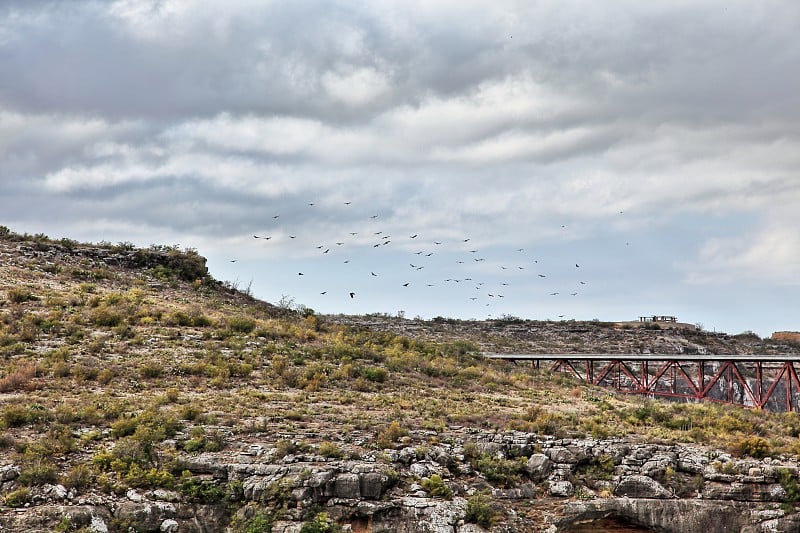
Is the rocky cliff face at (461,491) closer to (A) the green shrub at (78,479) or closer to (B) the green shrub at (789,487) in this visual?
(B) the green shrub at (789,487)

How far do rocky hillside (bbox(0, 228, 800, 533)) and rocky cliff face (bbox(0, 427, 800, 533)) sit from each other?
0.20ft

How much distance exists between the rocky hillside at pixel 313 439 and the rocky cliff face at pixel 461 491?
0.20ft

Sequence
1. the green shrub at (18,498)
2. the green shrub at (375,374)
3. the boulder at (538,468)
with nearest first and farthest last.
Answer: the green shrub at (18,498) → the boulder at (538,468) → the green shrub at (375,374)

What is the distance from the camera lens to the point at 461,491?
24.5m

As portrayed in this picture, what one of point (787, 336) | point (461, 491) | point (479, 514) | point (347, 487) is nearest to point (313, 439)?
point (347, 487)

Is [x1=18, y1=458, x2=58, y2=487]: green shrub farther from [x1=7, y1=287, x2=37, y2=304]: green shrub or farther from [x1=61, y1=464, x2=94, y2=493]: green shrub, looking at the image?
[x1=7, y1=287, x2=37, y2=304]: green shrub

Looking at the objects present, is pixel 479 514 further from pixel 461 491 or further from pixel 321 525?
pixel 321 525

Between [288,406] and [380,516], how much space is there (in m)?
9.52

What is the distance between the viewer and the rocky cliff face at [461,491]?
2245 centimetres

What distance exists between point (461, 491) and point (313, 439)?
576 cm

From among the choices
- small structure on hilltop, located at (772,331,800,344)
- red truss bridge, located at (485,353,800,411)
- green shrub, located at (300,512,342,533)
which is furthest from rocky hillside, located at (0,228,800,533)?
small structure on hilltop, located at (772,331,800,344)

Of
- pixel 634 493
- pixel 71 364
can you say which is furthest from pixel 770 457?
pixel 71 364

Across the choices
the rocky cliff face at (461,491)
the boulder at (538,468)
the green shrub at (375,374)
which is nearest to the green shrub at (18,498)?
the rocky cliff face at (461,491)

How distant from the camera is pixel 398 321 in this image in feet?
310
